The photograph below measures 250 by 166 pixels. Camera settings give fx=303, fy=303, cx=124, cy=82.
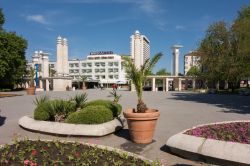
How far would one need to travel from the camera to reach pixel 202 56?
47156 mm

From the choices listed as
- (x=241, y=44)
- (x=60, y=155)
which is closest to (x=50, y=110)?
(x=60, y=155)

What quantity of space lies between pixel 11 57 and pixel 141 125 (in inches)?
1778

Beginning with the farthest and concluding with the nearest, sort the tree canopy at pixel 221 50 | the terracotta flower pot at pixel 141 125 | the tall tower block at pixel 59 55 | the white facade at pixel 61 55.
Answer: the white facade at pixel 61 55 < the tall tower block at pixel 59 55 < the tree canopy at pixel 221 50 < the terracotta flower pot at pixel 141 125

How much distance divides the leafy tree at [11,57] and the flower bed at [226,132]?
41474 millimetres

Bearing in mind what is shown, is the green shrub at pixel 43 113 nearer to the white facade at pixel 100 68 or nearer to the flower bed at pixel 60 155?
the flower bed at pixel 60 155

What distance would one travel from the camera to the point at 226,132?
24.6 feet

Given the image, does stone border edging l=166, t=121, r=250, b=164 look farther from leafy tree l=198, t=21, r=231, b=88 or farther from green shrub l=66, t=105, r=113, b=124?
leafy tree l=198, t=21, r=231, b=88

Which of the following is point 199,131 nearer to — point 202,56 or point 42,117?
point 42,117

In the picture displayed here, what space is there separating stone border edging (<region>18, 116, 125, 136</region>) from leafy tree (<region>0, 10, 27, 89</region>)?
37.9 meters

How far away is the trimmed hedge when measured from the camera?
10.3 meters

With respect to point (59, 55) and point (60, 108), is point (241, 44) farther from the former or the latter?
point (59, 55)

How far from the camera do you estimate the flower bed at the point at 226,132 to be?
694 centimetres

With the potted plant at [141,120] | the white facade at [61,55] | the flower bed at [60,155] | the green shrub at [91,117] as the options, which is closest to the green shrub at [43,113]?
the green shrub at [91,117]

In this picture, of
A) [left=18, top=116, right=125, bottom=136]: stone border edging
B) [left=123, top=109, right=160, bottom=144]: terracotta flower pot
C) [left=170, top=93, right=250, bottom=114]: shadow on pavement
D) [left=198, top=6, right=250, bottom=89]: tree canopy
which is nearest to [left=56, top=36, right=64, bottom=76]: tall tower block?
[left=198, top=6, right=250, bottom=89]: tree canopy
